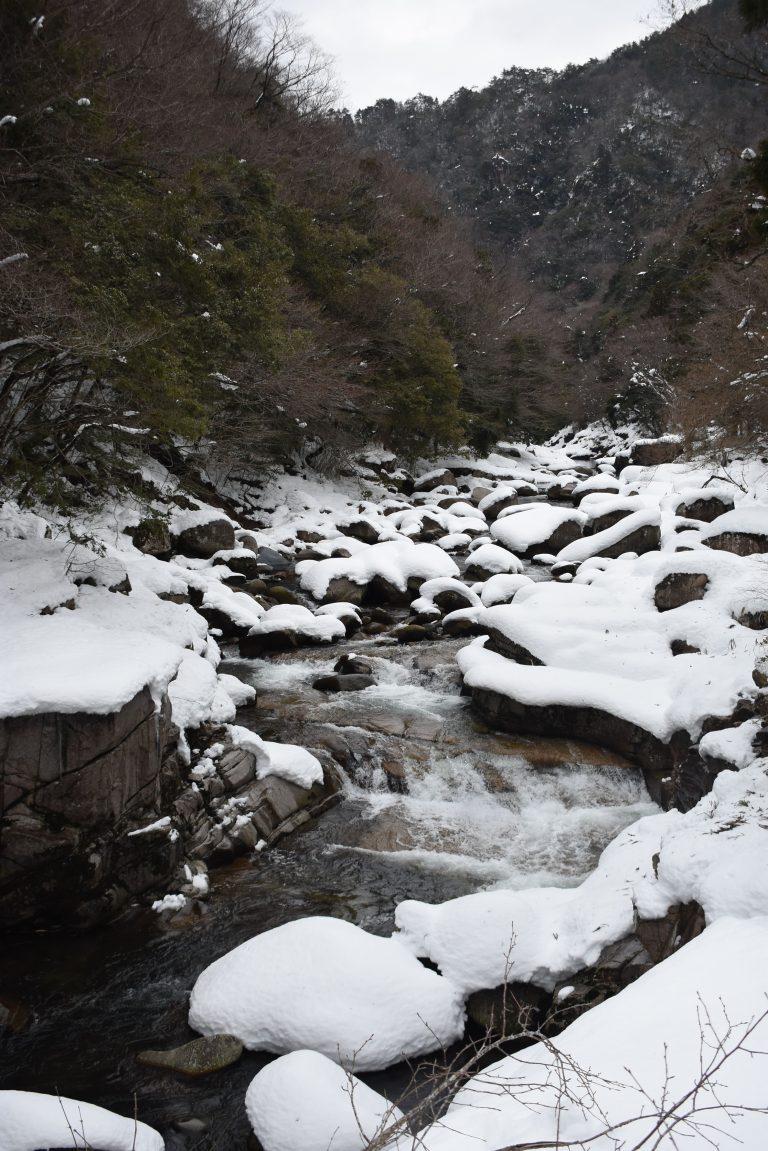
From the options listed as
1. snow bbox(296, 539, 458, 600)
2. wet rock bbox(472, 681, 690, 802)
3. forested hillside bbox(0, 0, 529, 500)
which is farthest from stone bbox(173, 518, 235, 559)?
wet rock bbox(472, 681, 690, 802)

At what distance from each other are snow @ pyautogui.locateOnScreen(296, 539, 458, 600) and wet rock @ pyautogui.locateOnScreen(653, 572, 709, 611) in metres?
4.88

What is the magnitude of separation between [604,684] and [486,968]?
4.19 metres

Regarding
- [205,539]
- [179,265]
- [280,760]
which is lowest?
[280,760]

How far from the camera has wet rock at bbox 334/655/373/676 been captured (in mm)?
9743

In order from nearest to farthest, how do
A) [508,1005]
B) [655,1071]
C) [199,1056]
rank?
1. [655,1071]
2. [199,1056]
3. [508,1005]

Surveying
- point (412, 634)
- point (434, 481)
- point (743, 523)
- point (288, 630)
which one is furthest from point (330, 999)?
point (434, 481)

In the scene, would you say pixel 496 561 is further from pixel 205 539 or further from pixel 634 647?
pixel 634 647

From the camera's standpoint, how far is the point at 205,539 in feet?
45.2

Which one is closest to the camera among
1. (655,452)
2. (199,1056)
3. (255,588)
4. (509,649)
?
(199,1056)

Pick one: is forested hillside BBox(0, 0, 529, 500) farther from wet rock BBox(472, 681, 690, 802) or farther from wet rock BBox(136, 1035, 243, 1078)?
wet rock BBox(136, 1035, 243, 1078)

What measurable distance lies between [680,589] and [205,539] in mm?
8776

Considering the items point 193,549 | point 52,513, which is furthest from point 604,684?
point 193,549

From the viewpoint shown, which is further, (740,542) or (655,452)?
(655,452)

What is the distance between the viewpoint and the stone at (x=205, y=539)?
13625 mm
